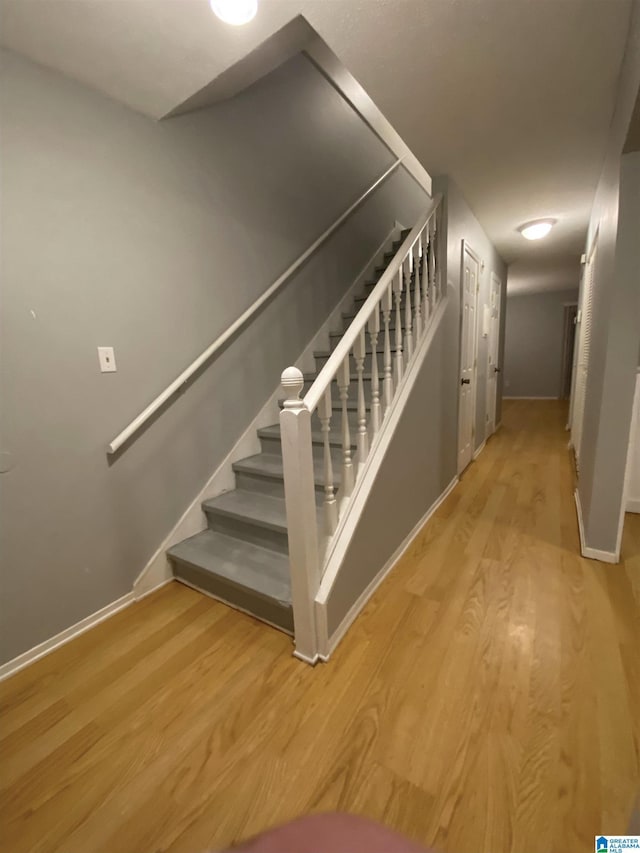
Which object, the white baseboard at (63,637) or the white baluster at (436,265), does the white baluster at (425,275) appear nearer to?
the white baluster at (436,265)

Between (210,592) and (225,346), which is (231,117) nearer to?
(225,346)

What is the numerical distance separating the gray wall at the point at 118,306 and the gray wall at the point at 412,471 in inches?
38.1

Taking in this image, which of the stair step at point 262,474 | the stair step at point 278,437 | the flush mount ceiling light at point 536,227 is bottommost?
the stair step at point 262,474

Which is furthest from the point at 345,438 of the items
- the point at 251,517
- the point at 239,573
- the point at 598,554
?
the point at 598,554

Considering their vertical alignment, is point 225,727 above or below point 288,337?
below

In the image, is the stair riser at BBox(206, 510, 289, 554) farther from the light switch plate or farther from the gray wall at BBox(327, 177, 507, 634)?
the light switch plate

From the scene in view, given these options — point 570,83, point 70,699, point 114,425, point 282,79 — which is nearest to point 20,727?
point 70,699

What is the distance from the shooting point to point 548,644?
52.9 inches

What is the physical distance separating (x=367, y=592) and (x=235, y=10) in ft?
7.25

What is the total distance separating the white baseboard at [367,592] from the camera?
134 cm

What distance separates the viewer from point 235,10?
1.13 m

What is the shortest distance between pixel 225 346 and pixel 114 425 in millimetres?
748

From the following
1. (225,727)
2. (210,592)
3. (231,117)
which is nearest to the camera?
(225,727)

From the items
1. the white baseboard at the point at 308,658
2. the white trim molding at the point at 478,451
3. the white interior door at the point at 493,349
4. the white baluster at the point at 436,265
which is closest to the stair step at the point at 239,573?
the white baseboard at the point at 308,658
